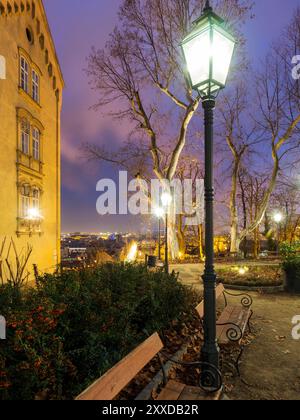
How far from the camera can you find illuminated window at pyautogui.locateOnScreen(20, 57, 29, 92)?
14.6 metres

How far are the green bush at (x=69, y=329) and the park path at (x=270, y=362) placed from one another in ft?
4.70

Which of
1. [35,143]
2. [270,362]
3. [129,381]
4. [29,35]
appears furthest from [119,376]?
[29,35]

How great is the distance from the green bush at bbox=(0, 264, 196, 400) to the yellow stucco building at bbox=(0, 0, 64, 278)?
8707mm

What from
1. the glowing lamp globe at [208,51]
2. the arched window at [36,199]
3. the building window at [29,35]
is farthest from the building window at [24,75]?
the glowing lamp globe at [208,51]

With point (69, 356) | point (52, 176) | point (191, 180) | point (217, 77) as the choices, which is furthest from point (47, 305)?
point (191, 180)

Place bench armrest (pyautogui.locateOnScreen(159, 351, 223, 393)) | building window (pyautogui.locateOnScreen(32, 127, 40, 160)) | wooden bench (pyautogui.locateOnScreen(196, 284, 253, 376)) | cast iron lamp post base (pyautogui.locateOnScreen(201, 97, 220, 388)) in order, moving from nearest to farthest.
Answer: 1. bench armrest (pyautogui.locateOnScreen(159, 351, 223, 393))
2. cast iron lamp post base (pyautogui.locateOnScreen(201, 97, 220, 388))
3. wooden bench (pyautogui.locateOnScreen(196, 284, 253, 376))
4. building window (pyautogui.locateOnScreen(32, 127, 40, 160))

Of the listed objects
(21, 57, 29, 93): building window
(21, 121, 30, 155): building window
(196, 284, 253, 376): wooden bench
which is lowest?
(196, 284, 253, 376): wooden bench

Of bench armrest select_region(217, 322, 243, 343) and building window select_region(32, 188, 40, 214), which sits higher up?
building window select_region(32, 188, 40, 214)

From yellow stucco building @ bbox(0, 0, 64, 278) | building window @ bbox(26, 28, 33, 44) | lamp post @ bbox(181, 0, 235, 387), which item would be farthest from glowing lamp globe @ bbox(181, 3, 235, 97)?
building window @ bbox(26, 28, 33, 44)

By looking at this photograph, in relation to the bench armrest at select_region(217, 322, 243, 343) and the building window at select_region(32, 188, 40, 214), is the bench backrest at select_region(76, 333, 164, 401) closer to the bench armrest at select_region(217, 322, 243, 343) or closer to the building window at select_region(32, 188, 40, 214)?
the bench armrest at select_region(217, 322, 243, 343)

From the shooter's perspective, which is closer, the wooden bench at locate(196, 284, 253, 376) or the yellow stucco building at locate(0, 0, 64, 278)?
the wooden bench at locate(196, 284, 253, 376)

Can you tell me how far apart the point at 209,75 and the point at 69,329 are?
→ 342 centimetres

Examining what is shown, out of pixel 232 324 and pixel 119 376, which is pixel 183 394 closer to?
pixel 119 376

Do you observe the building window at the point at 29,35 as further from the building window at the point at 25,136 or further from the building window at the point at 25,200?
the building window at the point at 25,200
